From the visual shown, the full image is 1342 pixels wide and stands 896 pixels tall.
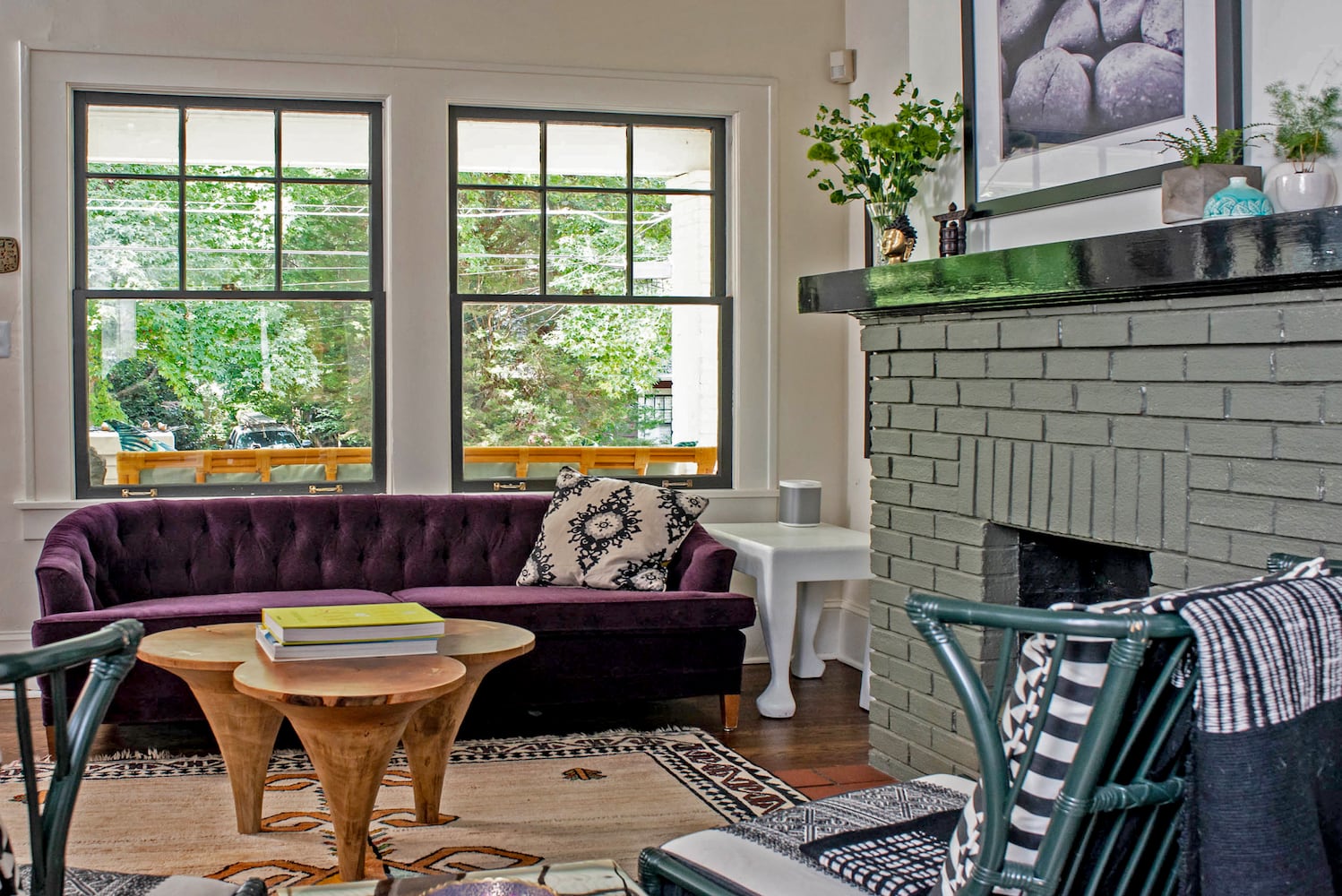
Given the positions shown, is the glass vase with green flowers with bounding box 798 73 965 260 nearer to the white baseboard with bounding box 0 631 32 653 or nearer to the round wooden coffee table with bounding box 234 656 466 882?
the round wooden coffee table with bounding box 234 656 466 882

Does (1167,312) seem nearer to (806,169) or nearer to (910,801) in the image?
(910,801)

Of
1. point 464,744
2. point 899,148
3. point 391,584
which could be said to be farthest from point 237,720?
point 899,148

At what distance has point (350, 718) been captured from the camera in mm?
2799

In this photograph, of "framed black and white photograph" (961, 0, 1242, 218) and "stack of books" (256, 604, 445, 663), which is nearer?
"framed black and white photograph" (961, 0, 1242, 218)

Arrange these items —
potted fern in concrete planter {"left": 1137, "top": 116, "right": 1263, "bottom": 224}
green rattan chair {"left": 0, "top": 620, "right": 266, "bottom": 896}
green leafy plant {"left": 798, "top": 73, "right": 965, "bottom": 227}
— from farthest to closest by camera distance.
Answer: green leafy plant {"left": 798, "top": 73, "right": 965, "bottom": 227} < potted fern in concrete planter {"left": 1137, "top": 116, "right": 1263, "bottom": 224} < green rattan chair {"left": 0, "top": 620, "right": 266, "bottom": 896}

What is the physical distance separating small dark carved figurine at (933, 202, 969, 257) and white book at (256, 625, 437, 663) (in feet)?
5.83

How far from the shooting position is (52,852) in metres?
1.40

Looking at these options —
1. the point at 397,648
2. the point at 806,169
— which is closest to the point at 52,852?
the point at 397,648

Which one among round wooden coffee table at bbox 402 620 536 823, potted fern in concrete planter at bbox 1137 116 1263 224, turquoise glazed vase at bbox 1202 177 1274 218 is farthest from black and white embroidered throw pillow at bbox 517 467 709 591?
turquoise glazed vase at bbox 1202 177 1274 218

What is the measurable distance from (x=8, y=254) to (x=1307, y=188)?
171 inches

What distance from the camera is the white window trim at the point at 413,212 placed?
4754 millimetres

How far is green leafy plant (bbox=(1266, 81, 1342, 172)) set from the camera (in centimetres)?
237

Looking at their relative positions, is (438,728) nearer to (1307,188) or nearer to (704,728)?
(704,728)

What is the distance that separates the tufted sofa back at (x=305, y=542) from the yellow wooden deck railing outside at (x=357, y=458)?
333mm
